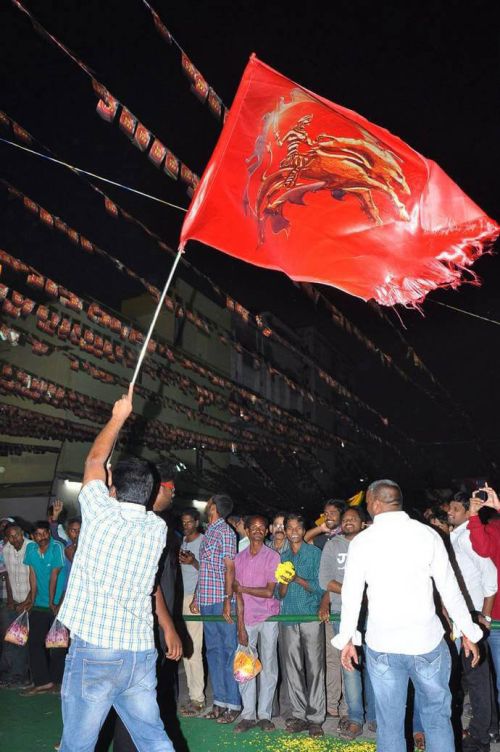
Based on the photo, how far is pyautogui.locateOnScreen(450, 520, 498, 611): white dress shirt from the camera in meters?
5.80

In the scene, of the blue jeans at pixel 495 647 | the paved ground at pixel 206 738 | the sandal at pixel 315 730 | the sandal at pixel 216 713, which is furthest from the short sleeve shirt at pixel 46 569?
the blue jeans at pixel 495 647

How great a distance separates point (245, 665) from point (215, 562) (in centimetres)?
125

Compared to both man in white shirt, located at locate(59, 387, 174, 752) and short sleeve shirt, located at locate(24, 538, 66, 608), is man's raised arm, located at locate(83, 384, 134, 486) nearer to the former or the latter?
man in white shirt, located at locate(59, 387, 174, 752)

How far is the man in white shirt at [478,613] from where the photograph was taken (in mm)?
5488

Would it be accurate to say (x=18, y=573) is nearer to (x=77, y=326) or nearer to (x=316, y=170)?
(x=77, y=326)

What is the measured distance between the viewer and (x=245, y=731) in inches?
248

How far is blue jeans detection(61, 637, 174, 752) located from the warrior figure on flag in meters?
3.50

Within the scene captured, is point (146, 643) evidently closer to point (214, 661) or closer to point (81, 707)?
point (81, 707)

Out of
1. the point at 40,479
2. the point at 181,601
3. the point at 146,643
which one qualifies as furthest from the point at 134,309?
the point at 146,643

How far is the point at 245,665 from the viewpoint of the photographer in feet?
20.9

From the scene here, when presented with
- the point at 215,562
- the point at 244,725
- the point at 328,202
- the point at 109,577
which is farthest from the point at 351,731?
the point at 328,202

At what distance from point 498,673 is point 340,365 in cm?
3174

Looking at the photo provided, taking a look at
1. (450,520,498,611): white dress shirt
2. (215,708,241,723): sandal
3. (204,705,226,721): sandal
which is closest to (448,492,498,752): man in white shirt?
(450,520,498,611): white dress shirt

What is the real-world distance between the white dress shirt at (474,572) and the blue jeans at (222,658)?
2.68 metres
